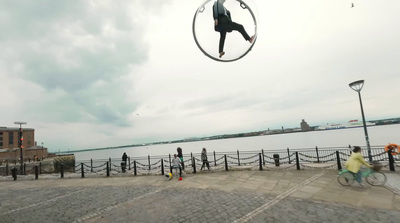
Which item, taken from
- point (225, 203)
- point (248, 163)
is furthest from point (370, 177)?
point (248, 163)

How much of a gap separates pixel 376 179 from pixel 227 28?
33.4 ft

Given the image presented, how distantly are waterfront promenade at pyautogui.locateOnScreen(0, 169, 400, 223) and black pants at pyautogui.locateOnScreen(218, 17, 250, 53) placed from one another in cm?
527

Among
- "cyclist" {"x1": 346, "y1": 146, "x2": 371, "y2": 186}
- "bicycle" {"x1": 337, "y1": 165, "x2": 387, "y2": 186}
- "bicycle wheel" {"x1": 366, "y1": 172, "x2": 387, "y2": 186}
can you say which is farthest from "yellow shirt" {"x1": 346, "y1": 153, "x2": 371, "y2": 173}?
"bicycle wheel" {"x1": 366, "y1": 172, "x2": 387, "y2": 186}

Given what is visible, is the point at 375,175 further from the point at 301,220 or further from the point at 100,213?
the point at 100,213

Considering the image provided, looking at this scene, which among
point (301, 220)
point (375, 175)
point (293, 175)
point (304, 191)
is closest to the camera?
point (301, 220)

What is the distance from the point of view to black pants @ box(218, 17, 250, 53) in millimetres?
2465

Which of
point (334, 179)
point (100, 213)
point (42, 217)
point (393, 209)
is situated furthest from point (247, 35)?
point (334, 179)

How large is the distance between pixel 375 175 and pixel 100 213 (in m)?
11.7

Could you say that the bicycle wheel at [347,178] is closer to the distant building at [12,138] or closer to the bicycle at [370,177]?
the bicycle at [370,177]

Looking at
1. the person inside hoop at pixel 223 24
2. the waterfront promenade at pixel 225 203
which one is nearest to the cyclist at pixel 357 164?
the waterfront promenade at pixel 225 203

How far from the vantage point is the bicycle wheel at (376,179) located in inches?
320

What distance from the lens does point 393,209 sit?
19.4ft

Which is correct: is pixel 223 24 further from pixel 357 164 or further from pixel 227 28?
pixel 357 164

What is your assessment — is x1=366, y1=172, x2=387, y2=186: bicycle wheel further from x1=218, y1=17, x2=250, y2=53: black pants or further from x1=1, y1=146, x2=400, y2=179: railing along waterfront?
x1=218, y1=17, x2=250, y2=53: black pants
